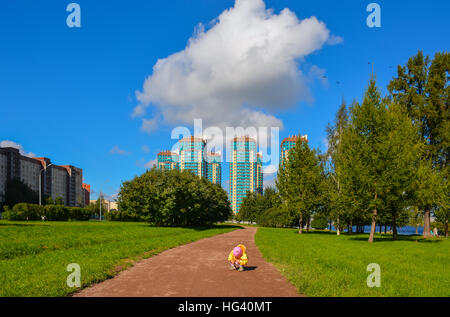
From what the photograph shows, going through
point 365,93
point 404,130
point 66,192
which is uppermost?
point 365,93

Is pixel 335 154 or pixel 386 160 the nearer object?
pixel 386 160

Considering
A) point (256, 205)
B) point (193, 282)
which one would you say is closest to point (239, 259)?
point (193, 282)

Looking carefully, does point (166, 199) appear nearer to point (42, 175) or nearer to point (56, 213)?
point (56, 213)

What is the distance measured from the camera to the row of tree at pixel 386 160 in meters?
25.9

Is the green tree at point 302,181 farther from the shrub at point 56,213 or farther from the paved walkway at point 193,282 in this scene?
the shrub at point 56,213

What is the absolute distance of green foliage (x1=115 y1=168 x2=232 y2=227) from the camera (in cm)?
4075

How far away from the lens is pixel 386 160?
25.7 meters

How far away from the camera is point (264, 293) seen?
26.1 feet

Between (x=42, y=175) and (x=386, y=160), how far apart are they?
16645 centimetres

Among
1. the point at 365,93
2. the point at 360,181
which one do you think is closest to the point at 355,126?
the point at 365,93

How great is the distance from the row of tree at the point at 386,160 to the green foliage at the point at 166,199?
1213cm

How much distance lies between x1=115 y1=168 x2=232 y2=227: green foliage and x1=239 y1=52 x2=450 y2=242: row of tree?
12.1 metres
